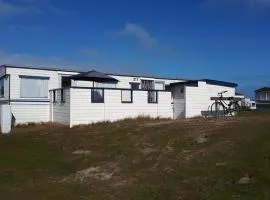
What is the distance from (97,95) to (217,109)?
26.5 ft

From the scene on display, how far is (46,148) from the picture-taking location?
1533 cm

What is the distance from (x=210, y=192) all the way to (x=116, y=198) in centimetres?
180

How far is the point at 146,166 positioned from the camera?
1089cm

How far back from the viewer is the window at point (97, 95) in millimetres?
23453

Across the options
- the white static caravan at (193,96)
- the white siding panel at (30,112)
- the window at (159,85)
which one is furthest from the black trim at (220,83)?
the white siding panel at (30,112)

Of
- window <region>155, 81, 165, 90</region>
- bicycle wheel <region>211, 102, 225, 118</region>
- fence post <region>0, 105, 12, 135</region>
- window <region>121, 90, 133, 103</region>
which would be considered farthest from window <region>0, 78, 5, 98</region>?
bicycle wheel <region>211, 102, 225, 118</region>

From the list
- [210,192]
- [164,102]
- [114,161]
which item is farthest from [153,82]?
[210,192]

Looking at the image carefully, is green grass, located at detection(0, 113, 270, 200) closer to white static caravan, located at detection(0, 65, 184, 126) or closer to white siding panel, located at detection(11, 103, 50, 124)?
white static caravan, located at detection(0, 65, 184, 126)

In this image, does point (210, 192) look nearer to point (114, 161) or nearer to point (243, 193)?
point (243, 193)

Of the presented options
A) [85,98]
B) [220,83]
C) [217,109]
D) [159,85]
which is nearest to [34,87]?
[85,98]

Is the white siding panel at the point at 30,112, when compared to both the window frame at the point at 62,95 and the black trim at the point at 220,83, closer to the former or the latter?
the window frame at the point at 62,95

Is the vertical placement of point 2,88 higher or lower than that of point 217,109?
higher

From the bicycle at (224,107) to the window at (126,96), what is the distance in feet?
18.2

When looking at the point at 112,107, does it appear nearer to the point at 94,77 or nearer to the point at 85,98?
the point at 85,98
